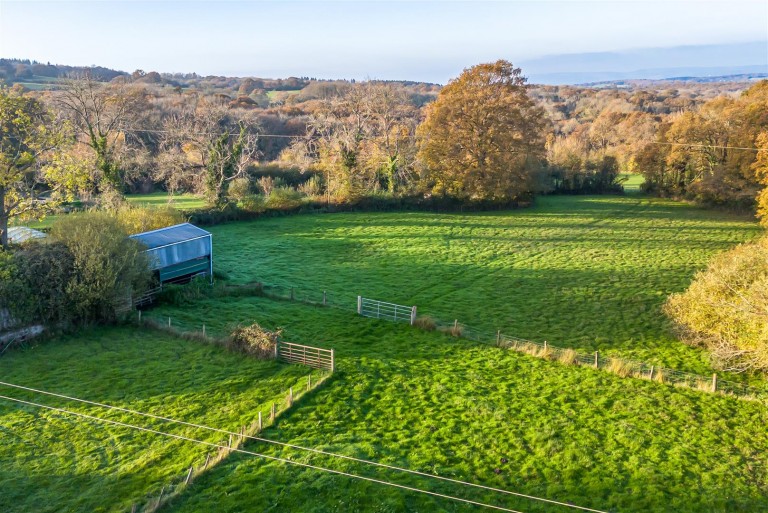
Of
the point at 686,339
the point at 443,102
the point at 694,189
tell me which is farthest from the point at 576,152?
the point at 686,339

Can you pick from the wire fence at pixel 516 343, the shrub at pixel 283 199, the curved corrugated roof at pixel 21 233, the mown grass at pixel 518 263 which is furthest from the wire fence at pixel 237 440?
the shrub at pixel 283 199

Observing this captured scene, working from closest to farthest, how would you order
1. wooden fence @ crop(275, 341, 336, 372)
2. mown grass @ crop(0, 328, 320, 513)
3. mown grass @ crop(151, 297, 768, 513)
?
mown grass @ crop(151, 297, 768, 513)
mown grass @ crop(0, 328, 320, 513)
wooden fence @ crop(275, 341, 336, 372)

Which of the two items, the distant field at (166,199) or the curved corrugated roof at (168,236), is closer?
the curved corrugated roof at (168,236)

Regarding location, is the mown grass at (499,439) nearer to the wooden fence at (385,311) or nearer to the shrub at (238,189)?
the wooden fence at (385,311)

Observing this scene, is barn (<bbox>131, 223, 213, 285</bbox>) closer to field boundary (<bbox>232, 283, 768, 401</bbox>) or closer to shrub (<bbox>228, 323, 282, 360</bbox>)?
field boundary (<bbox>232, 283, 768, 401</bbox>)

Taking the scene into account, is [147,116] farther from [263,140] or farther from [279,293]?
[279,293]

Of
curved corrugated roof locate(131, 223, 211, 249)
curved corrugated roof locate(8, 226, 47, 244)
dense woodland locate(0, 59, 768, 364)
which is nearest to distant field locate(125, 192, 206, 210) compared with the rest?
dense woodland locate(0, 59, 768, 364)

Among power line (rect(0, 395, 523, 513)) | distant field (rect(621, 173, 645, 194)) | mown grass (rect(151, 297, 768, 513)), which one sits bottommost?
mown grass (rect(151, 297, 768, 513))
